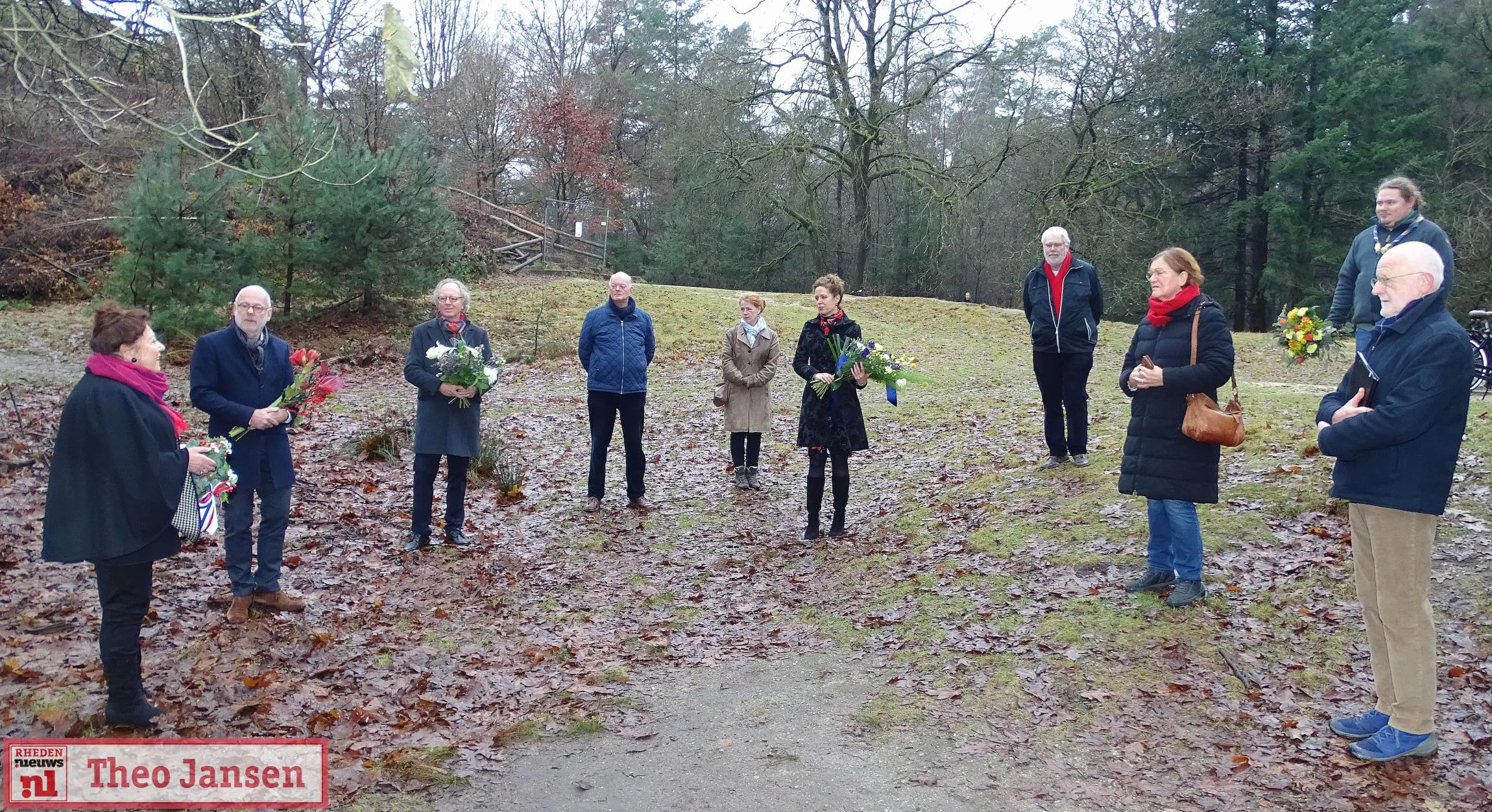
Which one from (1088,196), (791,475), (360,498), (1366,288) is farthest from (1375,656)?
(1088,196)

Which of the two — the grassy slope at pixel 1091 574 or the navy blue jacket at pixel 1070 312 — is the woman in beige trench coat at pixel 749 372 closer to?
the grassy slope at pixel 1091 574

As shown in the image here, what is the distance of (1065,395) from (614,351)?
13.0ft

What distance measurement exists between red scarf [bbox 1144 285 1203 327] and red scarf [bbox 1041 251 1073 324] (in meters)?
2.16

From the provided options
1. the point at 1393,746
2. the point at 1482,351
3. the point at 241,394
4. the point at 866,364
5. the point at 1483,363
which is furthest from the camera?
the point at 1482,351

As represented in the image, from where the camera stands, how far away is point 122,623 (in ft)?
14.3

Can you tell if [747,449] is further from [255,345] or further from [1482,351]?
[1482,351]

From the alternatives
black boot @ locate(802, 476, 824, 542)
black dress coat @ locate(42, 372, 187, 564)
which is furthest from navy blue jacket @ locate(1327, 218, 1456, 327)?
black dress coat @ locate(42, 372, 187, 564)

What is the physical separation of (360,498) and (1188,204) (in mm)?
29905

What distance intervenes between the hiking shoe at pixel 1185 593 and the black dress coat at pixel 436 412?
194 inches

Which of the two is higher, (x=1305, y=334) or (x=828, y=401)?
(x=1305, y=334)

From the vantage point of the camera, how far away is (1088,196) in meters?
27.7

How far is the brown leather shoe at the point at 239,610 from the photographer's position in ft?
18.7

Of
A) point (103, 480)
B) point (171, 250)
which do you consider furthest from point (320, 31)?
point (103, 480)

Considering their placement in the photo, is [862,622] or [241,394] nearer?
[241,394]
